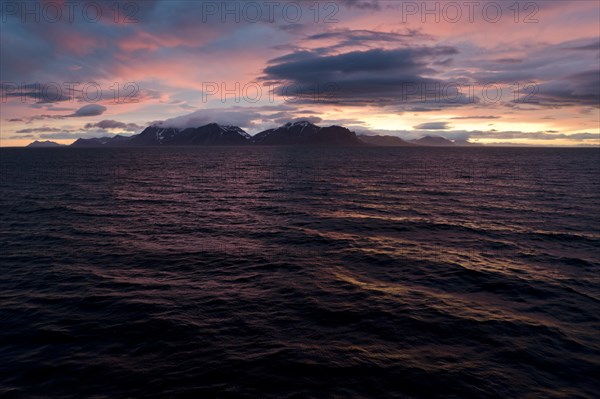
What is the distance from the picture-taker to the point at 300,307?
20766 mm

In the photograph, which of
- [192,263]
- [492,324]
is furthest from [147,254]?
[492,324]

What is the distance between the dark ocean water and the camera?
14.8 m

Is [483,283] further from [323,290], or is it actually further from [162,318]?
[162,318]

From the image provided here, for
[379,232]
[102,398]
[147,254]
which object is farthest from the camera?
[379,232]

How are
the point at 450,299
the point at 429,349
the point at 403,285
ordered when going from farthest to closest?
the point at 403,285 < the point at 450,299 < the point at 429,349

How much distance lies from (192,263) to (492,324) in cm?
2079

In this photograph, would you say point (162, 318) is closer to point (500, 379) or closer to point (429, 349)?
point (429, 349)

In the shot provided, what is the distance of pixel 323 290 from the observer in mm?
23016

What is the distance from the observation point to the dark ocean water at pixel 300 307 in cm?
1477

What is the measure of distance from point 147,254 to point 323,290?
16.2 metres

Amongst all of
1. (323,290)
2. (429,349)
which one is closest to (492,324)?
(429,349)

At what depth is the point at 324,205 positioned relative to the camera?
52.8 meters

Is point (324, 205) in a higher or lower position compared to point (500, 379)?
higher

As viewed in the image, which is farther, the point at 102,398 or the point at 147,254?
the point at 147,254
